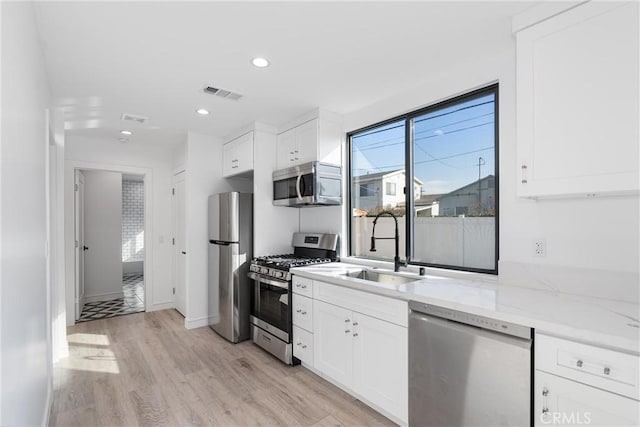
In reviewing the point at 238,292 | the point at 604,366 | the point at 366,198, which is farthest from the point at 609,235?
the point at 238,292

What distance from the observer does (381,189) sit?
325 centimetres

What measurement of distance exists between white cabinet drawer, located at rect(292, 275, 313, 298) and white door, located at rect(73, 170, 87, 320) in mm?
3445

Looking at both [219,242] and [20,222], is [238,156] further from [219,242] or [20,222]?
[20,222]

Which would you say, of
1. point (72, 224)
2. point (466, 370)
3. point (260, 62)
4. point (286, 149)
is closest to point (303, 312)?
point (466, 370)

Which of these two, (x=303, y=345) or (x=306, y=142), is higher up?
(x=306, y=142)

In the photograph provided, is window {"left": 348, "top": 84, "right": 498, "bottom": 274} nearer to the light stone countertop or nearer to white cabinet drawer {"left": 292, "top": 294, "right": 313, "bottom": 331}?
the light stone countertop

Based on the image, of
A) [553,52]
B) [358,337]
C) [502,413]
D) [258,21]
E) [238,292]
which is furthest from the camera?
[238,292]

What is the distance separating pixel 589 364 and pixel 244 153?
350 cm

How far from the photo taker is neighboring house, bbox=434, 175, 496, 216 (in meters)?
2.38

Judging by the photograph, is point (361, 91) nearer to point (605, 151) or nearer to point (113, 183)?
point (605, 151)

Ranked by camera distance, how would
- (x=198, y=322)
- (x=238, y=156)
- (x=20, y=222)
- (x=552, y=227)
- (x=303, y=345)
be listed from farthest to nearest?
1. (x=198, y=322)
2. (x=238, y=156)
3. (x=303, y=345)
4. (x=552, y=227)
5. (x=20, y=222)

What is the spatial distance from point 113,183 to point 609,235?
6468mm

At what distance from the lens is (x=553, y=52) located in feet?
5.64

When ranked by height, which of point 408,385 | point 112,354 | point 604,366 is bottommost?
point 112,354
